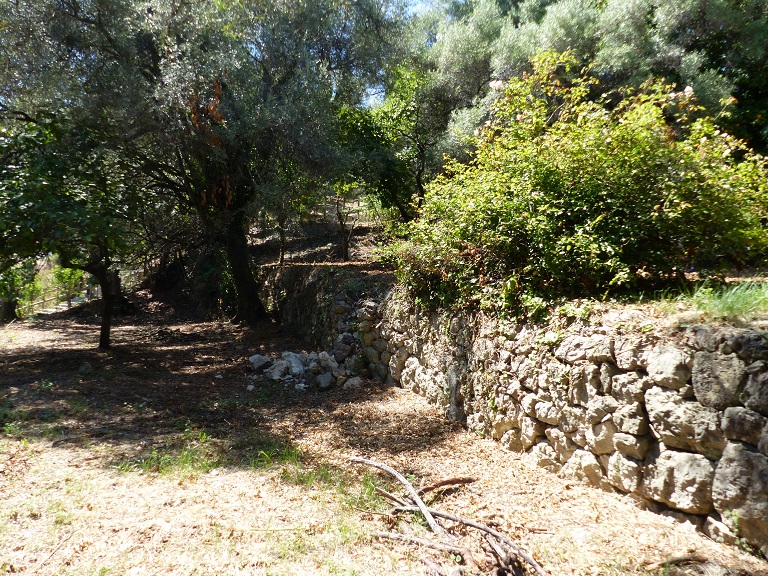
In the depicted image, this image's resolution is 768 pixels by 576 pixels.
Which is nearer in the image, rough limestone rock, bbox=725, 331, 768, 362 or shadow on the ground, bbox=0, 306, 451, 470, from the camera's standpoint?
rough limestone rock, bbox=725, 331, 768, 362

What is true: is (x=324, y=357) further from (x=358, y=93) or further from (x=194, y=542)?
(x=358, y=93)

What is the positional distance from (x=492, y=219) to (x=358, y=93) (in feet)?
22.3

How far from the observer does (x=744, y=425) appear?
2871 millimetres

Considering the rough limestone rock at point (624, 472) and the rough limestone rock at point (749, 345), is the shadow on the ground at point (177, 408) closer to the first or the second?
the rough limestone rock at point (624, 472)

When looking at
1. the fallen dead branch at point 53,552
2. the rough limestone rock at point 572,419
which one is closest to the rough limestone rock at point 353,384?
the rough limestone rock at point 572,419

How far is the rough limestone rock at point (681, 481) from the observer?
10.0 feet

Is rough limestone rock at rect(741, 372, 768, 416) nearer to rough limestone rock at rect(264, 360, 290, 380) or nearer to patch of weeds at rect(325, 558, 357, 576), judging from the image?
patch of weeds at rect(325, 558, 357, 576)

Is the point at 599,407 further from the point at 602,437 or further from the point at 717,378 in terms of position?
the point at 717,378

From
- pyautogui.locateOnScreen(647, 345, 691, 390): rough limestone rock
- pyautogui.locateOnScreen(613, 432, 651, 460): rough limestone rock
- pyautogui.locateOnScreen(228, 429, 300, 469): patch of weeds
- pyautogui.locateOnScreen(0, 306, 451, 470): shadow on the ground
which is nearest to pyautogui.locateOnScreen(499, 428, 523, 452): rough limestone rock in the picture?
pyautogui.locateOnScreen(0, 306, 451, 470): shadow on the ground

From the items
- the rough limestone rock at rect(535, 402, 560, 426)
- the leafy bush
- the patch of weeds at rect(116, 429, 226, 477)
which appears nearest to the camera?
the rough limestone rock at rect(535, 402, 560, 426)

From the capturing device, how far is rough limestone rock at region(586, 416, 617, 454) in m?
3.65

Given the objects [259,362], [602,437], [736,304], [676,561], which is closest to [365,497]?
[602,437]

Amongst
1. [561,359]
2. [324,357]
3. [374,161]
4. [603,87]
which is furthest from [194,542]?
[603,87]

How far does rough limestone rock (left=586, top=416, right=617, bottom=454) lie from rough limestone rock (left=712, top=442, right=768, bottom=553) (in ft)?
2.40
